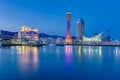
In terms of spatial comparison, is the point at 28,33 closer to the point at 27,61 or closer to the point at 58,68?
the point at 27,61

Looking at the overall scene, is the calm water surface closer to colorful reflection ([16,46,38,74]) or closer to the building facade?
colorful reflection ([16,46,38,74])

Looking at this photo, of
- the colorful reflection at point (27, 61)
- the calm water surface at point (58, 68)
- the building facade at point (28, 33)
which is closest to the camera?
the calm water surface at point (58, 68)

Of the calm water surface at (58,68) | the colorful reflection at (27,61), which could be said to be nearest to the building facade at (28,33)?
the colorful reflection at (27,61)

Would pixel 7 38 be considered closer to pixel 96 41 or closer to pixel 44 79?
pixel 96 41

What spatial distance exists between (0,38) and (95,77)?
5617cm

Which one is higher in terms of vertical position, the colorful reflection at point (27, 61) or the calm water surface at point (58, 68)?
the colorful reflection at point (27, 61)

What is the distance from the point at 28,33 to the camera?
73.7 metres

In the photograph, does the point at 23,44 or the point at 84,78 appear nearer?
the point at 84,78

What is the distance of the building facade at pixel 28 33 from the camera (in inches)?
2837

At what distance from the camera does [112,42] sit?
3179 inches

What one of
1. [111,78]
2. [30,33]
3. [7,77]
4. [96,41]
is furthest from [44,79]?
[30,33]

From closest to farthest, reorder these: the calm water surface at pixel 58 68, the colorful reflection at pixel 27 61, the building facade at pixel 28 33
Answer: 1. the calm water surface at pixel 58 68
2. the colorful reflection at pixel 27 61
3. the building facade at pixel 28 33

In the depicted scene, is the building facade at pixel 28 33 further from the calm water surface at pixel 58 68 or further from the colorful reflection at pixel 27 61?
the calm water surface at pixel 58 68

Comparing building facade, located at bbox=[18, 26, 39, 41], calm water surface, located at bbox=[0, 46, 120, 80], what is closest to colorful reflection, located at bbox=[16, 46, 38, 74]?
calm water surface, located at bbox=[0, 46, 120, 80]
